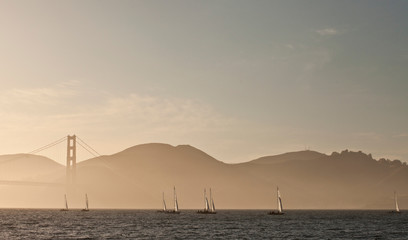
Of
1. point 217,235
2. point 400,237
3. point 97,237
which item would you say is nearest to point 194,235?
point 217,235

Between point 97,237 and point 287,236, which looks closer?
point 97,237

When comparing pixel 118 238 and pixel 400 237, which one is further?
pixel 400 237

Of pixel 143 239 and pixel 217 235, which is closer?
Answer: pixel 143 239

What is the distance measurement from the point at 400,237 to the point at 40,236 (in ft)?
209

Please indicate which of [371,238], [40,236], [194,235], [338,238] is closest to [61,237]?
[40,236]

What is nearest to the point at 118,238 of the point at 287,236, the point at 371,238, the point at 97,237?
the point at 97,237

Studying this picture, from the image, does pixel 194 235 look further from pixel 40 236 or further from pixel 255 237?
pixel 40 236

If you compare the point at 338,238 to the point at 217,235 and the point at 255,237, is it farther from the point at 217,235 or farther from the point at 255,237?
the point at 217,235

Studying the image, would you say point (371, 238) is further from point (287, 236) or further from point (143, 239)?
point (143, 239)

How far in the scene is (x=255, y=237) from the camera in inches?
3841

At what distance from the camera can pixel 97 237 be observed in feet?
310

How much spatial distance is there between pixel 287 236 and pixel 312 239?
7.32 metres

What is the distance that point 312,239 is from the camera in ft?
314

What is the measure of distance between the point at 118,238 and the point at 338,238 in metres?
37.7
